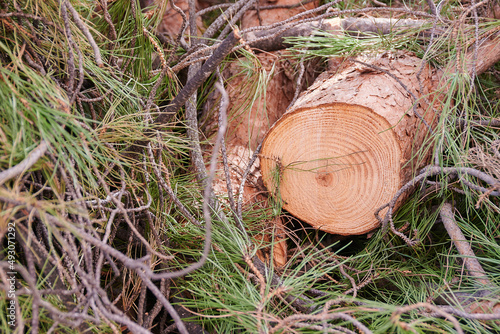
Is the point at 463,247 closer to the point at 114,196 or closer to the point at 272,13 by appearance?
the point at 114,196

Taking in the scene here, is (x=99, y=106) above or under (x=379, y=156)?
above

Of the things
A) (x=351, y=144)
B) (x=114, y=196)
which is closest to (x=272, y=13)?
(x=351, y=144)

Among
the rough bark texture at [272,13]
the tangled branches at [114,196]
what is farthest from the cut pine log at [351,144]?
the rough bark texture at [272,13]

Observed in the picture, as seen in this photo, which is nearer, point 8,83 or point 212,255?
point 8,83

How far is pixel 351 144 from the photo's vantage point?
1033mm

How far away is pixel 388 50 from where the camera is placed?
Result: 1.20 meters

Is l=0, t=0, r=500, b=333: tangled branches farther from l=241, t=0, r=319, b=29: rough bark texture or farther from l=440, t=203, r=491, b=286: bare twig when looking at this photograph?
l=241, t=0, r=319, b=29: rough bark texture

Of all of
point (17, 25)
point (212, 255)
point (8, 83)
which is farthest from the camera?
point (212, 255)

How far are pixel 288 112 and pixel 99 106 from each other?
22.7 inches

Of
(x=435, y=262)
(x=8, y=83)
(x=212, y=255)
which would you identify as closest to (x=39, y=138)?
(x=8, y=83)

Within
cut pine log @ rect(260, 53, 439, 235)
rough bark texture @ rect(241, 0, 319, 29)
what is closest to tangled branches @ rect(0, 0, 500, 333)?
cut pine log @ rect(260, 53, 439, 235)

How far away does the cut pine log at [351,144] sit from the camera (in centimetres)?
100

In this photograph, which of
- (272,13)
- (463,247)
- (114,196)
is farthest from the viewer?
(272,13)

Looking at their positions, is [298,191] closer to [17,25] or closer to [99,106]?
[99,106]
